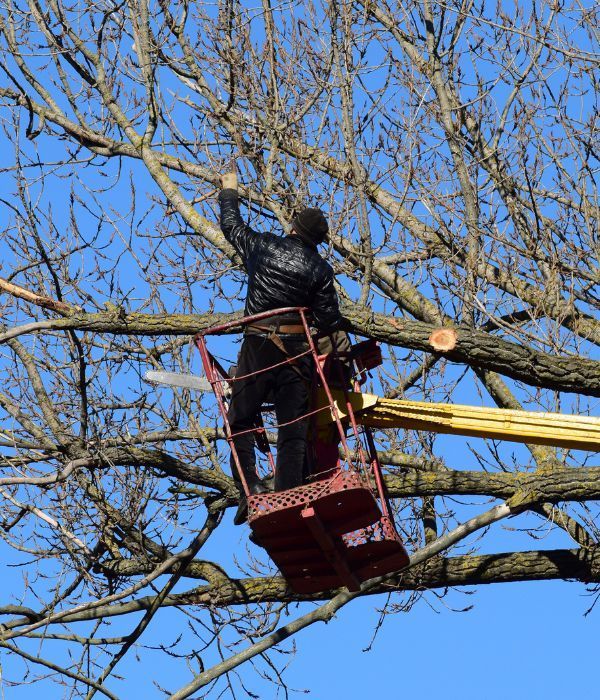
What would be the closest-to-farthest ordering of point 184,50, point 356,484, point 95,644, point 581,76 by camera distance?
1. point 356,484
2. point 95,644
3. point 581,76
4. point 184,50

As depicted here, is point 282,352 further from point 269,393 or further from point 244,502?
point 244,502

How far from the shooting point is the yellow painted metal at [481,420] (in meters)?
8.61

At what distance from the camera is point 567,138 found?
11391mm

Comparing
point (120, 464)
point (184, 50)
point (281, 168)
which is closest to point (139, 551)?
point (120, 464)

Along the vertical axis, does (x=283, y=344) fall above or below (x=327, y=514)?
above

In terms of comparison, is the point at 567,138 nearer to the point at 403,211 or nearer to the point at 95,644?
the point at 403,211

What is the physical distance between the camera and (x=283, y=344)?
8375mm

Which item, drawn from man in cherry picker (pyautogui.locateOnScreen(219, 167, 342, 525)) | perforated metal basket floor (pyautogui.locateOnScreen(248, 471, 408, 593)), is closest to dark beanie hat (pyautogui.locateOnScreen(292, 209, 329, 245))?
man in cherry picker (pyautogui.locateOnScreen(219, 167, 342, 525))

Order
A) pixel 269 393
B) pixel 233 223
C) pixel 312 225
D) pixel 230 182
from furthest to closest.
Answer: pixel 230 182, pixel 233 223, pixel 312 225, pixel 269 393

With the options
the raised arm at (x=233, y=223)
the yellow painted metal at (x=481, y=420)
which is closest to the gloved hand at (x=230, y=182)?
the raised arm at (x=233, y=223)

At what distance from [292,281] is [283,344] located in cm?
43

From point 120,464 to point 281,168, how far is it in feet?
10.2

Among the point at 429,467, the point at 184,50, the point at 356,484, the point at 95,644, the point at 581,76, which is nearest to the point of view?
the point at 356,484

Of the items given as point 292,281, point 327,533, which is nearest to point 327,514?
point 327,533
